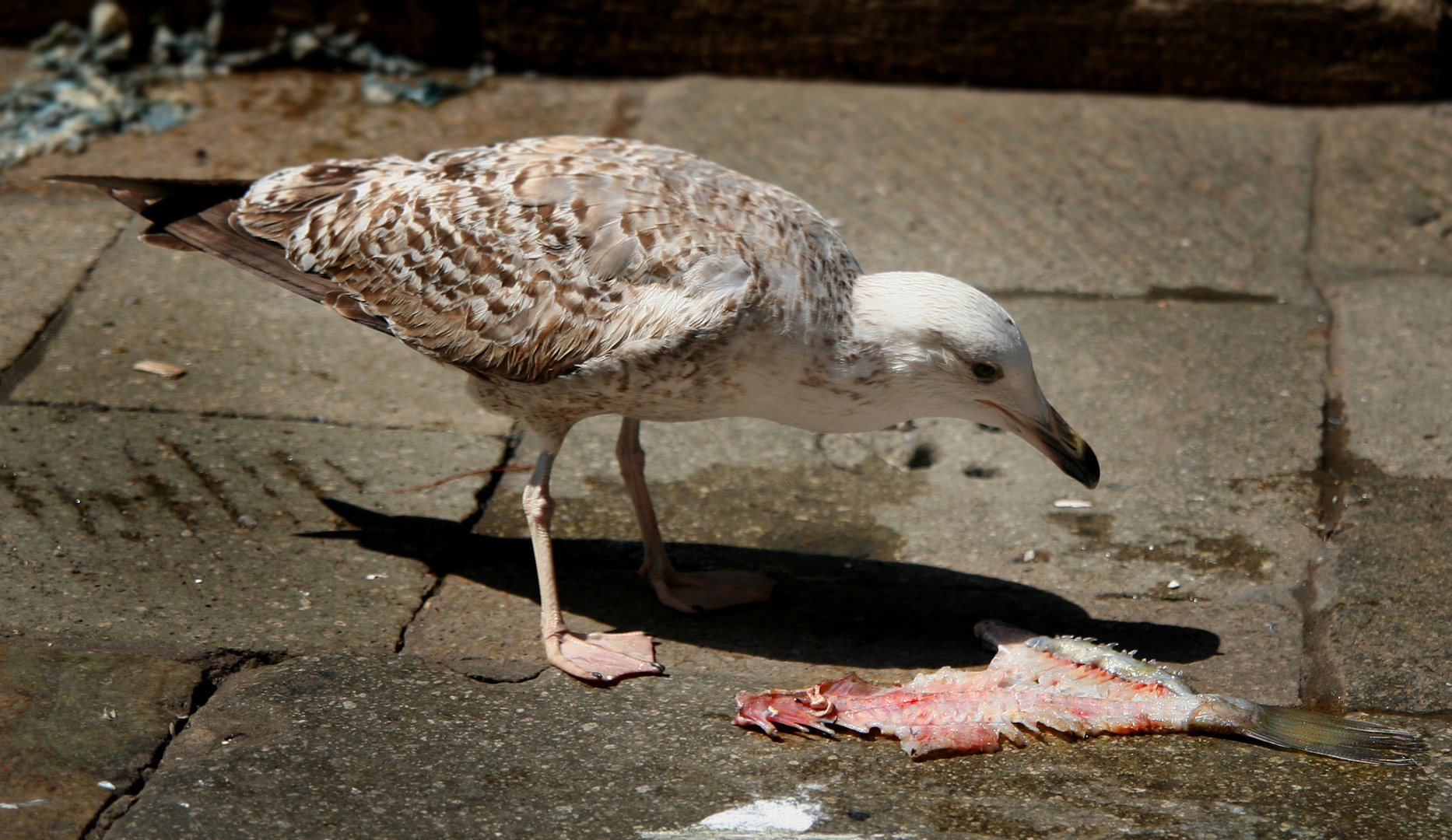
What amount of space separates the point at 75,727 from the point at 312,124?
423 cm

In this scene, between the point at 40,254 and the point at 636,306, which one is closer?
the point at 636,306

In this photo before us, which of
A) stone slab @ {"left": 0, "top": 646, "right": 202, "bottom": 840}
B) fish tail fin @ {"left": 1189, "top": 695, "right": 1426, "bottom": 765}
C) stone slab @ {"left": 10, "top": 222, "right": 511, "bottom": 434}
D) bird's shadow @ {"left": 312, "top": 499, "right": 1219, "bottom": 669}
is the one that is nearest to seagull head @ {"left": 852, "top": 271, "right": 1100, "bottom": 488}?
bird's shadow @ {"left": 312, "top": 499, "right": 1219, "bottom": 669}

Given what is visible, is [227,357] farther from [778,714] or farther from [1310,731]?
[1310,731]

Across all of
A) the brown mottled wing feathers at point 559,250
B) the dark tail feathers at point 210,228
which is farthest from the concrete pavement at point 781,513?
the brown mottled wing feathers at point 559,250

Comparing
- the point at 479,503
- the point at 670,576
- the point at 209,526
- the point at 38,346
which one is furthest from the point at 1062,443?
the point at 38,346

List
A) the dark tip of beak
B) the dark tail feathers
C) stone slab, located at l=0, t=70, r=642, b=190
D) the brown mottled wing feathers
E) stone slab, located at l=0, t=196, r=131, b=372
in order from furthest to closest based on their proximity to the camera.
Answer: stone slab, located at l=0, t=70, r=642, b=190 < stone slab, located at l=0, t=196, r=131, b=372 < the dark tail feathers < the dark tip of beak < the brown mottled wing feathers

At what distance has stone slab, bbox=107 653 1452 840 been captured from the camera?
2.92m

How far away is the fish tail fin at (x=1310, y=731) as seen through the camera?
3.19 metres

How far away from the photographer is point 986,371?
3607mm

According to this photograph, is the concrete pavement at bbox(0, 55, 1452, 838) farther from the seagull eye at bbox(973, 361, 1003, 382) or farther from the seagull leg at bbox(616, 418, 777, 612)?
the seagull eye at bbox(973, 361, 1003, 382)

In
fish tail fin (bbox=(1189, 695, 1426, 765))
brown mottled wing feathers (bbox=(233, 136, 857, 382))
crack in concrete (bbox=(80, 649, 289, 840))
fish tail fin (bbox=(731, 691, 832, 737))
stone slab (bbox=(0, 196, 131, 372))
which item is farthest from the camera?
stone slab (bbox=(0, 196, 131, 372))

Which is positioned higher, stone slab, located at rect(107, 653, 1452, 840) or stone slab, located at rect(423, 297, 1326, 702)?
stone slab, located at rect(423, 297, 1326, 702)

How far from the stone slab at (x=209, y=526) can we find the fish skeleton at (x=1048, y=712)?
125cm

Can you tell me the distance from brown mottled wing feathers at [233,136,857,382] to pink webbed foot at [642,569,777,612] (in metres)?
0.81
